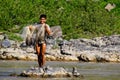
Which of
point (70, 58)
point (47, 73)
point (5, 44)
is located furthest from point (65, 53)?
point (47, 73)

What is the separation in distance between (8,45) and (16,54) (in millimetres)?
5409

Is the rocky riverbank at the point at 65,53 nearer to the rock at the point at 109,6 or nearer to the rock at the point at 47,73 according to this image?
the rock at the point at 47,73

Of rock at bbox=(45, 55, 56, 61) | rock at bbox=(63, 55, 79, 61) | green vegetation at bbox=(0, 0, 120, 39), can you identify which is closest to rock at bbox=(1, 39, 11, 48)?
rock at bbox=(45, 55, 56, 61)

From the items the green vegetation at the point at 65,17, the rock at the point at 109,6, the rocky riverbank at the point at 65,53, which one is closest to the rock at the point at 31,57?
the rocky riverbank at the point at 65,53

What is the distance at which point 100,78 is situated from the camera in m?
16.7

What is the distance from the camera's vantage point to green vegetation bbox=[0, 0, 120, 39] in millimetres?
49772

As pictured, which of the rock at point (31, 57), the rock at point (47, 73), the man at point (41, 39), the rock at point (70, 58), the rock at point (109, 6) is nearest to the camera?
the rock at point (47, 73)

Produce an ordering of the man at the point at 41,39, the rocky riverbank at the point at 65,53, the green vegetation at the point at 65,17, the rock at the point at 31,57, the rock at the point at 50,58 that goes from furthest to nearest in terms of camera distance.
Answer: the green vegetation at the point at 65,17
the rock at the point at 50,58
the rocky riverbank at the point at 65,53
the rock at the point at 31,57
the man at the point at 41,39

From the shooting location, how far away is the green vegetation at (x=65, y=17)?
49772mm

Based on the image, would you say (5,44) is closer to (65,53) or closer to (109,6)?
(65,53)

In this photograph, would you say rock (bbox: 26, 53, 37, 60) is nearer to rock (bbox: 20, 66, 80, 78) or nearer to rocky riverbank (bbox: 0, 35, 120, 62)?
rocky riverbank (bbox: 0, 35, 120, 62)

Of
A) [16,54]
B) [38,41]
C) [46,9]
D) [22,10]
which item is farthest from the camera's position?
[46,9]

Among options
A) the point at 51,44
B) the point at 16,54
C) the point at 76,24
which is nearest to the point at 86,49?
the point at 51,44

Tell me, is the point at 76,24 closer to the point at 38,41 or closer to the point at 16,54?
the point at 16,54
